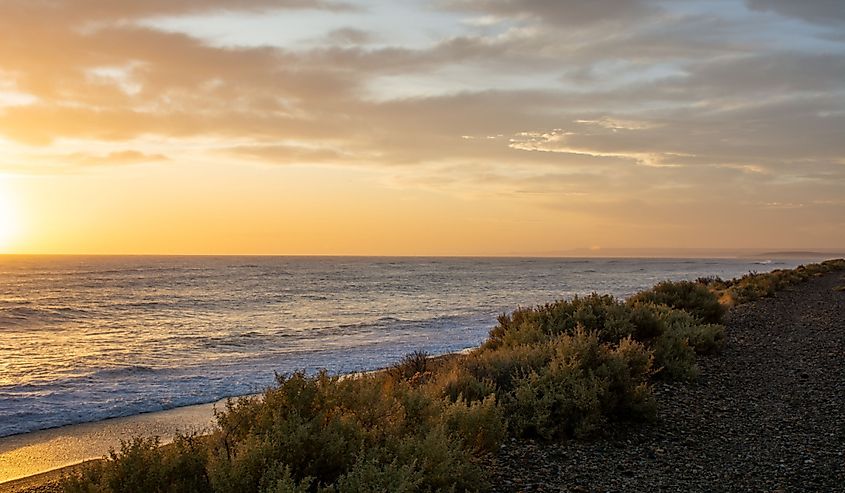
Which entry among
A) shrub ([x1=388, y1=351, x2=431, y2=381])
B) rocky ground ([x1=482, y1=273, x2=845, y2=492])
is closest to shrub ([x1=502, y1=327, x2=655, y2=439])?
rocky ground ([x1=482, y1=273, x2=845, y2=492])

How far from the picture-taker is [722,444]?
6.63 m

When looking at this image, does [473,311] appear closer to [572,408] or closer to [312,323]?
[312,323]

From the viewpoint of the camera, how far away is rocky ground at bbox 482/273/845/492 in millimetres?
5508

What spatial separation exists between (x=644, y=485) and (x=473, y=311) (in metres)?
27.7

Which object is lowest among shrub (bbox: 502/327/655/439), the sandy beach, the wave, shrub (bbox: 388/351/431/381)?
the wave

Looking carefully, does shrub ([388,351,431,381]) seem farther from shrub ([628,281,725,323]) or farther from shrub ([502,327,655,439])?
shrub ([628,281,725,323])

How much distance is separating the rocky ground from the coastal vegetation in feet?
1.10

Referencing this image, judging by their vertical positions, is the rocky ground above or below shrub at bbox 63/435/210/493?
below

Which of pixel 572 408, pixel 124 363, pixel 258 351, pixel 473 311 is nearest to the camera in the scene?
pixel 572 408

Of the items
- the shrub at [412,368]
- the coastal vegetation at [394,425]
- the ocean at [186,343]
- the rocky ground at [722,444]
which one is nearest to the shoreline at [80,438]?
the ocean at [186,343]

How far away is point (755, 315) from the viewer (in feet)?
58.6

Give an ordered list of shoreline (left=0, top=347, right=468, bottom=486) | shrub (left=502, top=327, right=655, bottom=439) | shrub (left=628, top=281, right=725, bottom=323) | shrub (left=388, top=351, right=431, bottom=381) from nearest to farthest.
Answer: shrub (left=502, top=327, right=655, bottom=439) → shoreline (left=0, top=347, right=468, bottom=486) → shrub (left=388, top=351, right=431, bottom=381) → shrub (left=628, top=281, right=725, bottom=323)

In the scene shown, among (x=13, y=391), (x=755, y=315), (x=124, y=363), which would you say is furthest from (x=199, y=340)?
(x=755, y=315)

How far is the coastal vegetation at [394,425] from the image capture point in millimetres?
4027
